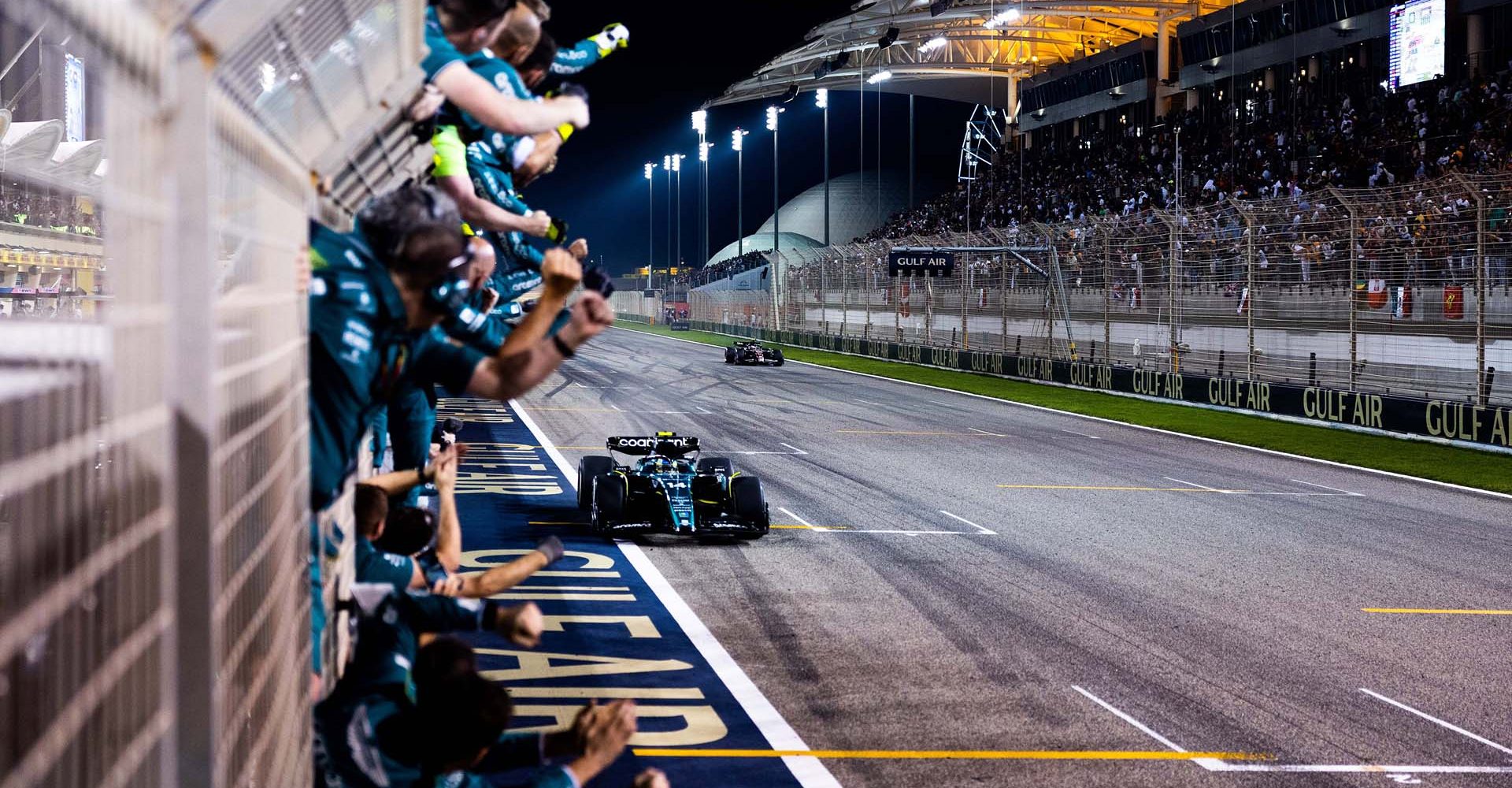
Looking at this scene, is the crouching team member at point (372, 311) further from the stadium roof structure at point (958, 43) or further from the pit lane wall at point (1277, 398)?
the stadium roof structure at point (958, 43)

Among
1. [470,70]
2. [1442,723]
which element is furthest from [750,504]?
[470,70]

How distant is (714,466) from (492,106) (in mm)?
8327

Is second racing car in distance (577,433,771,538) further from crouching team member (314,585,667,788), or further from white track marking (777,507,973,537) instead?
crouching team member (314,585,667,788)

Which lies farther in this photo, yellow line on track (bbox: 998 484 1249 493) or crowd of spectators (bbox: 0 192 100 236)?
yellow line on track (bbox: 998 484 1249 493)

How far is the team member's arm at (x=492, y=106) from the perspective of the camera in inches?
178

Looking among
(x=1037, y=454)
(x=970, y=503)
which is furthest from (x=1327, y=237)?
(x=970, y=503)

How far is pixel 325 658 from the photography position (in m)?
4.53

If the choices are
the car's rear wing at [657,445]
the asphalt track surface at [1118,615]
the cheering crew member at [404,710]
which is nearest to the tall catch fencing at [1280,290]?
the asphalt track surface at [1118,615]

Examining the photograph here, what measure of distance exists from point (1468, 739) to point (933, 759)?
2.63 metres

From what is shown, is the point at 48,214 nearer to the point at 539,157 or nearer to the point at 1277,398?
the point at 539,157

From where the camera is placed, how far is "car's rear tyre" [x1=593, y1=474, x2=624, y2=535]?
12344 millimetres

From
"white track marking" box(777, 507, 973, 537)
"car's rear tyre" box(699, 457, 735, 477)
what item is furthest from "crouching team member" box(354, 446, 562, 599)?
"white track marking" box(777, 507, 973, 537)

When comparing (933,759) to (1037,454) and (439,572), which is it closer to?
(439,572)

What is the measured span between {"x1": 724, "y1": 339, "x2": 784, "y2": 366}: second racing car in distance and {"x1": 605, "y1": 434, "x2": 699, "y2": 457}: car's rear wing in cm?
2799
